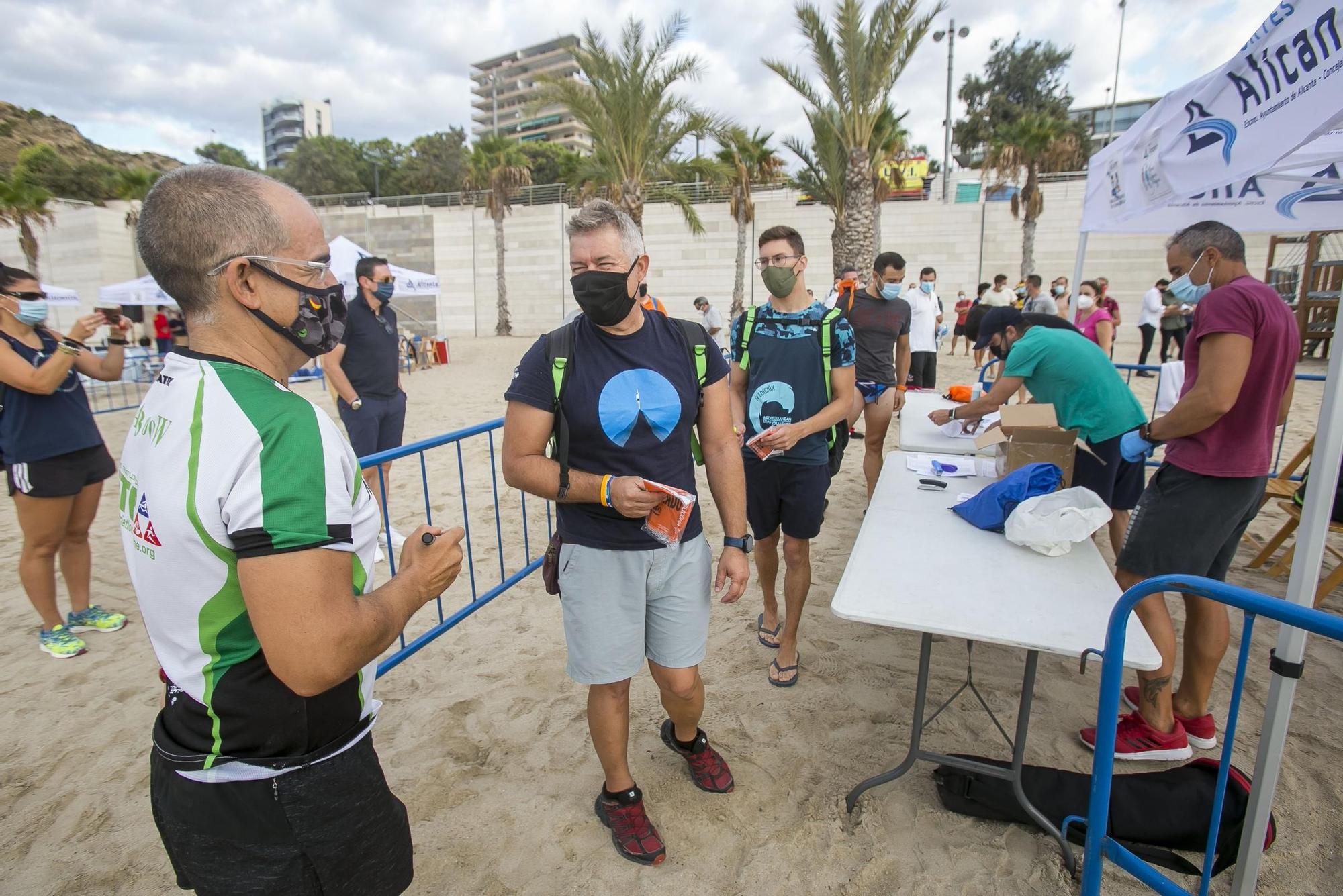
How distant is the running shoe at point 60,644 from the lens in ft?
12.0

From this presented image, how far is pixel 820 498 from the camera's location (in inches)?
128

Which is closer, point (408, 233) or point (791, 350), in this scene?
point (791, 350)

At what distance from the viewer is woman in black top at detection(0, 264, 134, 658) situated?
3311mm

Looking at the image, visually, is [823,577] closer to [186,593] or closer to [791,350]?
[791,350]

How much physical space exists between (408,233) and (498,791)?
32.3 m

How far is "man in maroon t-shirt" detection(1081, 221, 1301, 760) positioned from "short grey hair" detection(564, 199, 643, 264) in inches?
86.6

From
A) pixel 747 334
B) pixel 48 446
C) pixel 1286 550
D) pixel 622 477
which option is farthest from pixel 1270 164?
pixel 48 446

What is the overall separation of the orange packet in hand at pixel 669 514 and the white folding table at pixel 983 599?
0.54m

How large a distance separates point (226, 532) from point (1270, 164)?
3.42 meters

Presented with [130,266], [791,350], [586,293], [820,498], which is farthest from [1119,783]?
[130,266]

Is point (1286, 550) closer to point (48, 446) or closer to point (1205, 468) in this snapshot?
point (1205, 468)

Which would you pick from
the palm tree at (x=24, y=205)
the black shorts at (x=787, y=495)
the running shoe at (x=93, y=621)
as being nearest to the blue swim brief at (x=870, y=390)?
the black shorts at (x=787, y=495)

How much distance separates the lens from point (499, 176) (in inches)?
1035

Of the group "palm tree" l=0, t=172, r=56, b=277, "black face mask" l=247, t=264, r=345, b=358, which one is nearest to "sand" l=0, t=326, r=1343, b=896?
"black face mask" l=247, t=264, r=345, b=358
